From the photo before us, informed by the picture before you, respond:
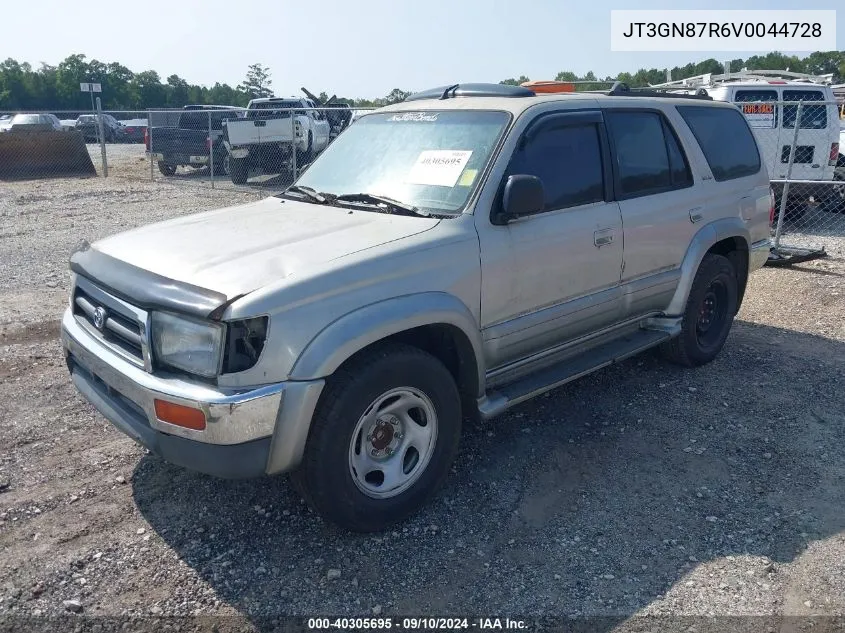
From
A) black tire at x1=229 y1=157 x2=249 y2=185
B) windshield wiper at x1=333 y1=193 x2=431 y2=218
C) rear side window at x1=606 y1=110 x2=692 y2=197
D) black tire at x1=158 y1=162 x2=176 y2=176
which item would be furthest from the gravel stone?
black tire at x1=158 y1=162 x2=176 y2=176

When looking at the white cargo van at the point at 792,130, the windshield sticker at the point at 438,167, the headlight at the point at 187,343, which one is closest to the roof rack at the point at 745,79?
the white cargo van at the point at 792,130

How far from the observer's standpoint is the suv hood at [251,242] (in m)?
3.03

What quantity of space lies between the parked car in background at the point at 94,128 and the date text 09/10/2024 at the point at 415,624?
28.6m

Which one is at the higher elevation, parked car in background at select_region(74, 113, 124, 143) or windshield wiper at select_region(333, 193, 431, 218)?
parked car in background at select_region(74, 113, 124, 143)

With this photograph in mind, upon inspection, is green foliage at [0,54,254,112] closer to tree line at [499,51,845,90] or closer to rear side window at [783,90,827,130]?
tree line at [499,51,845,90]

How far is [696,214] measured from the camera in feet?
16.3

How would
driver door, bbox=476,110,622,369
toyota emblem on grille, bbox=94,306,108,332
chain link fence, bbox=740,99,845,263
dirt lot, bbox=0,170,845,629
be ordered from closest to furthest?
1. dirt lot, bbox=0,170,845,629
2. toyota emblem on grille, bbox=94,306,108,332
3. driver door, bbox=476,110,622,369
4. chain link fence, bbox=740,99,845,263

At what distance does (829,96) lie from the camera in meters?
11.4

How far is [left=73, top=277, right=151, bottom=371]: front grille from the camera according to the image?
119 inches

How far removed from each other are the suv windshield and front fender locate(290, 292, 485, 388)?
60cm

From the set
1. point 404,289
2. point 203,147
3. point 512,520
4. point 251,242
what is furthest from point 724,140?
point 203,147

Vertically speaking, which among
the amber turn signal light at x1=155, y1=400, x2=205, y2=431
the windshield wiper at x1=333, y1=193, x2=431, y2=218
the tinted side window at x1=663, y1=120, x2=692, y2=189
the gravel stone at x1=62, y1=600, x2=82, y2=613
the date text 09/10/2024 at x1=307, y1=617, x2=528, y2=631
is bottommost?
the date text 09/10/2024 at x1=307, y1=617, x2=528, y2=631

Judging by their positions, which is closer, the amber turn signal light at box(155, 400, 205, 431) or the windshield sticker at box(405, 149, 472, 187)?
the amber turn signal light at box(155, 400, 205, 431)

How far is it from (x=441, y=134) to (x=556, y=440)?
77.6 inches
